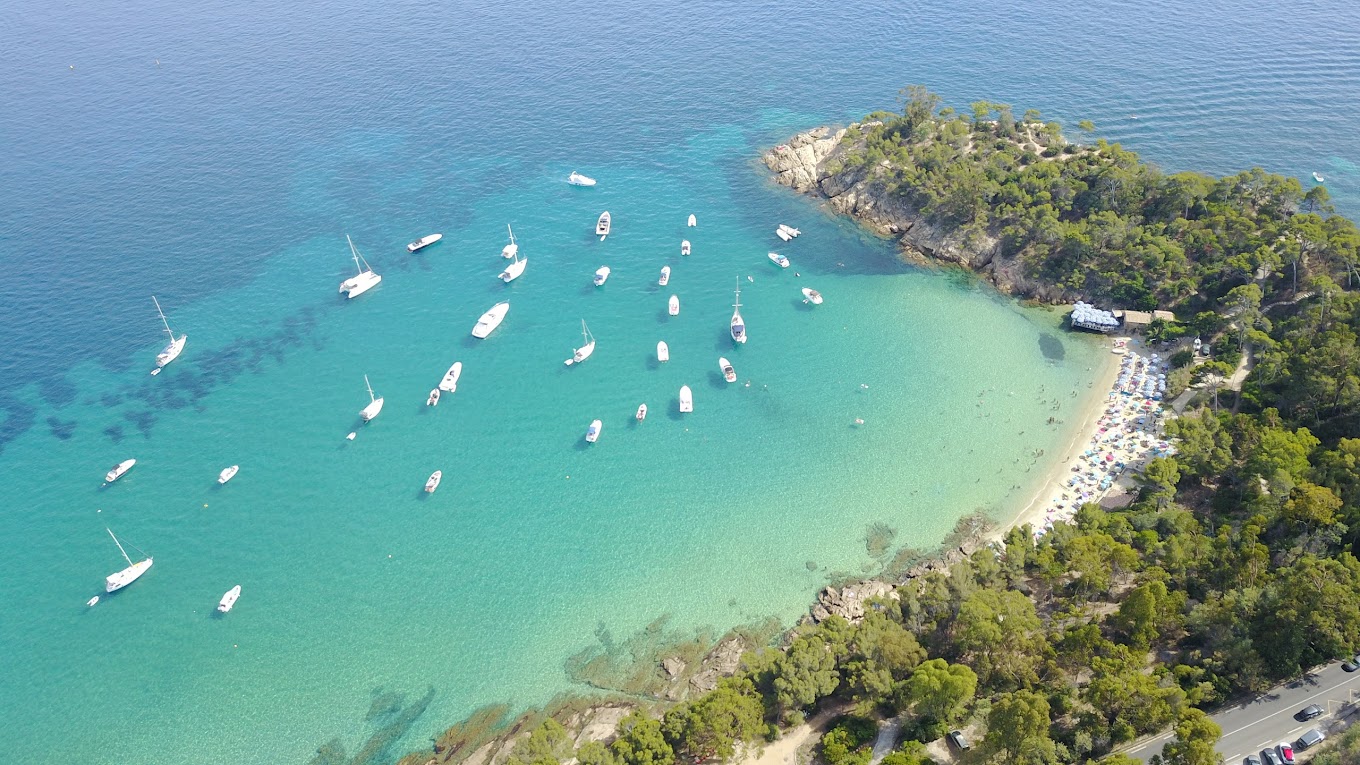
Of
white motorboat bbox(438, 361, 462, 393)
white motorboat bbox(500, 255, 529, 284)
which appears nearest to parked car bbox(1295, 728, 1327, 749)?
white motorboat bbox(438, 361, 462, 393)

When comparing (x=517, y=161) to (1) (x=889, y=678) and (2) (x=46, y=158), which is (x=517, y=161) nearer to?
(2) (x=46, y=158)

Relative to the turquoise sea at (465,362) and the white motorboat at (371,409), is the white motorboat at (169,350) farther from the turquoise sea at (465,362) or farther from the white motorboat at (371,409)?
the white motorboat at (371,409)

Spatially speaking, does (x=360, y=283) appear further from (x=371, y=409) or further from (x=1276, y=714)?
(x=1276, y=714)

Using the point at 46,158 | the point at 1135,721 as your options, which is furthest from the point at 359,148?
the point at 1135,721

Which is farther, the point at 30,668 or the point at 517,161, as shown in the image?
the point at 517,161

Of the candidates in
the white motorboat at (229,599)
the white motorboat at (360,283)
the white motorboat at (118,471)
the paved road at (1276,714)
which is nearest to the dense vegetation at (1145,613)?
the paved road at (1276,714)

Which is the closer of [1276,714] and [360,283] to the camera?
[1276,714]

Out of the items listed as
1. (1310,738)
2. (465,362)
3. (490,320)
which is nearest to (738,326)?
(490,320)
